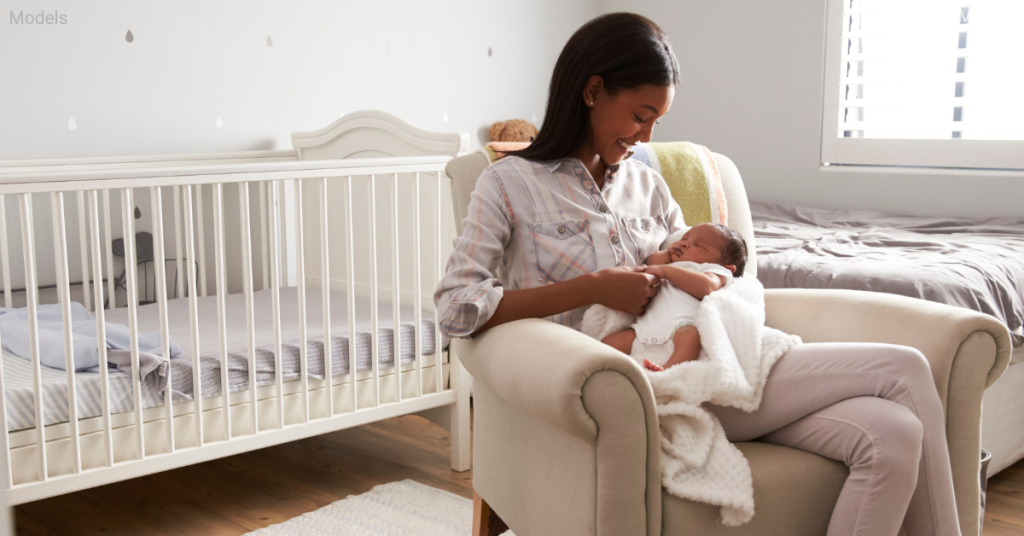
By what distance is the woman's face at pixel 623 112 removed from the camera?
1.25 m

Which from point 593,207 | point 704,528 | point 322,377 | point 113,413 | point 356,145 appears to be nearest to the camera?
point 704,528

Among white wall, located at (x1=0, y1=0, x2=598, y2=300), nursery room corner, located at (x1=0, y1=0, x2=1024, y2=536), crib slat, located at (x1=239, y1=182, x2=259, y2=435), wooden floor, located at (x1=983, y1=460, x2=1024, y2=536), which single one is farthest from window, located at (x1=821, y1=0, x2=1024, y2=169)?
crib slat, located at (x1=239, y1=182, x2=259, y2=435)

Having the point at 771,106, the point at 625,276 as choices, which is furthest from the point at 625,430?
the point at 771,106

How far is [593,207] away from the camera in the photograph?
1344mm

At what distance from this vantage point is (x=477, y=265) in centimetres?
121

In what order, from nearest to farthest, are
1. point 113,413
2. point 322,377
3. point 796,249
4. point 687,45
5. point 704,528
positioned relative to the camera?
1. point 704,528
2. point 113,413
3. point 322,377
4. point 796,249
5. point 687,45

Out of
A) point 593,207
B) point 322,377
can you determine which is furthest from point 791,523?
point 322,377

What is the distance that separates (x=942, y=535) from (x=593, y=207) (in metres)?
0.68

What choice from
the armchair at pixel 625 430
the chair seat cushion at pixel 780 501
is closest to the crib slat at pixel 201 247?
the armchair at pixel 625 430

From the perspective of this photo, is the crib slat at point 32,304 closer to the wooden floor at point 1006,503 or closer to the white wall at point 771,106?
the wooden floor at point 1006,503

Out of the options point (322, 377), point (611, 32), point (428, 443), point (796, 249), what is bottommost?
point (428, 443)

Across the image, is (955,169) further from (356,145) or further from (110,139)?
(110,139)

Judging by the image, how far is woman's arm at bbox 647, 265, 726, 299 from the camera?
1.24m

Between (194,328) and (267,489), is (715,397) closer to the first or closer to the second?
(194,328)
